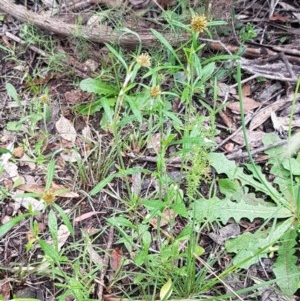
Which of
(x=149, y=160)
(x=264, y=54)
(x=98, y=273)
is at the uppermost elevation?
(x=264, y=54)

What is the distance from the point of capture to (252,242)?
1.96 m

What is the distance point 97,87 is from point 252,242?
92cm

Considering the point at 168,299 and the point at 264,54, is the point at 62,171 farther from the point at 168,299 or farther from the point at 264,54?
the point at 264,54

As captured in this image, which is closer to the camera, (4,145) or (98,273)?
(98,273)

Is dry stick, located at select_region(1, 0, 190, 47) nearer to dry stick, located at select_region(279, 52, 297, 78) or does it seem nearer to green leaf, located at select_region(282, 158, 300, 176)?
dry stick, located at select_region(279, 52, 297, 78)

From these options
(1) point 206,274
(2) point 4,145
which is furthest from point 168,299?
(2) point 4,145

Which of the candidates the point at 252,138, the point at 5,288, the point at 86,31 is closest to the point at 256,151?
the point at 252,138

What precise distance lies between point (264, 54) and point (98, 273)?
1.28 metres

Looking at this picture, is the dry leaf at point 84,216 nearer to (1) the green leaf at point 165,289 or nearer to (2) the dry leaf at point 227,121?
(1) the green leaf at point 165,289

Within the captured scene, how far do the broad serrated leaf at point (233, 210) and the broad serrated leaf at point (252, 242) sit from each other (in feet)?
0.17

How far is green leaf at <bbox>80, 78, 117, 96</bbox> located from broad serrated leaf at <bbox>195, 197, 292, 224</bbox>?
66cm

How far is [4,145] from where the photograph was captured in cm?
228

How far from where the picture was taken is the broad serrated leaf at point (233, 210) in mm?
1986

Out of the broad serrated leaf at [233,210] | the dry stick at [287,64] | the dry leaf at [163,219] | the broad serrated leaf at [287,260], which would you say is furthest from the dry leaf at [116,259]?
the dry stick at [287,64]
